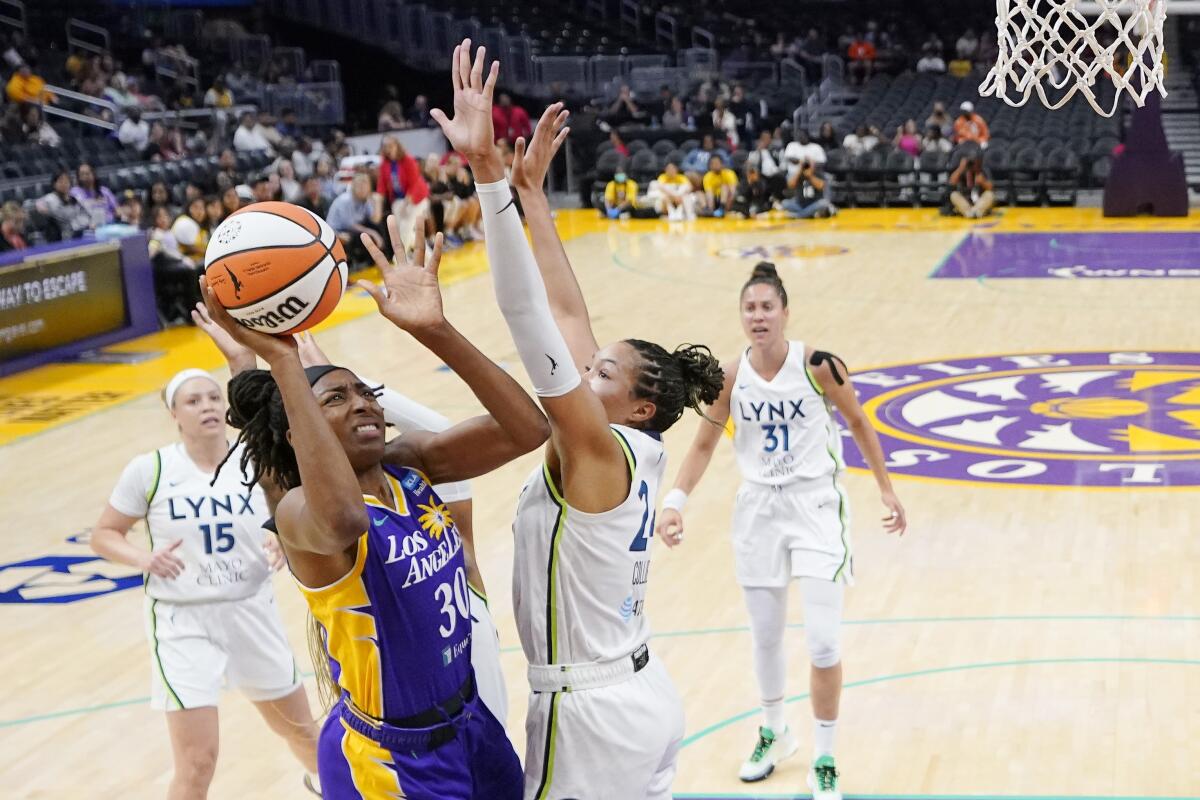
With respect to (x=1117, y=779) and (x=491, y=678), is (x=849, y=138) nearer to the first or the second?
(x=1117, y=779)

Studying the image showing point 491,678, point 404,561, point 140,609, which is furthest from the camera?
point 140,609

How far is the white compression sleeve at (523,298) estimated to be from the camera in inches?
127

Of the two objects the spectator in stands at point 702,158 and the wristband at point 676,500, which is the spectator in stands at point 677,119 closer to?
the spectator in stands at point 702,158

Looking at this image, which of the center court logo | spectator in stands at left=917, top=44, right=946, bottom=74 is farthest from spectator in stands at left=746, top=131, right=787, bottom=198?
the center court logo

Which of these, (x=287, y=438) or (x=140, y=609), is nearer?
(x=287, y=438)

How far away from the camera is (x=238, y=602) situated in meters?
5.43

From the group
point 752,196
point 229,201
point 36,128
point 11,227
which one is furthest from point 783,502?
point 752,196

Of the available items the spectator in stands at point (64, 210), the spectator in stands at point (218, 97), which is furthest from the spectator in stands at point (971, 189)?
the spectator in stands at point (64, 210)

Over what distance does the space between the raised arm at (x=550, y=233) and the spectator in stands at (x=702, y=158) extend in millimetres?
20990

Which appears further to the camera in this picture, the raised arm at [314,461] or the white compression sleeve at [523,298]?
the white compression sleeve at [523,298]

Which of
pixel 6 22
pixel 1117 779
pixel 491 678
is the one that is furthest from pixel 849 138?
pixel 491 678

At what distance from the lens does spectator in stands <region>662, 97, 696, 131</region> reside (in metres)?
27.7

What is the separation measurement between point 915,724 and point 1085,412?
229 inches

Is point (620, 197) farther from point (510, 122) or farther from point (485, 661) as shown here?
point (485, 661)
